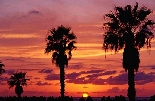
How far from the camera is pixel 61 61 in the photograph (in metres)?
59.4

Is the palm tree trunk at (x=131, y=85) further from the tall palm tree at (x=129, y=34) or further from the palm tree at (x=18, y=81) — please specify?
the palm tree at (x=18, y=81)

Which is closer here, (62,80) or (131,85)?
(131,85)

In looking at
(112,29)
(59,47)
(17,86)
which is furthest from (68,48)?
(17,86)

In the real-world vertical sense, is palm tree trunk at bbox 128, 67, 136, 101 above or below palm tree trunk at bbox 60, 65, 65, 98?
below

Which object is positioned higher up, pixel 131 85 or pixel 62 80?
pixel 62 80

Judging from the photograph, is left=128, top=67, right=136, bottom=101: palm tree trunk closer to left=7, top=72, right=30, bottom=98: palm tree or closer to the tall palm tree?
the tall palm tree

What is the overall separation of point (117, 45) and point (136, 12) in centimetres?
372

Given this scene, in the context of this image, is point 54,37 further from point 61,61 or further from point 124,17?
point 124,17

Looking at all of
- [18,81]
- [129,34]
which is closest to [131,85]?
[129,34]

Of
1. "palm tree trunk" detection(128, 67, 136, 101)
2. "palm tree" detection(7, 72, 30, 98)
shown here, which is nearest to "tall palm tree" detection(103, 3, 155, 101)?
"palm tree trunk" detection(128, 67, 136, 101)

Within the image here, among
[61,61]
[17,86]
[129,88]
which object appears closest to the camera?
[129,88]

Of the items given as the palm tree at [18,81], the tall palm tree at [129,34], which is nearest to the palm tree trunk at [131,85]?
the tall palm tree at [129,34]

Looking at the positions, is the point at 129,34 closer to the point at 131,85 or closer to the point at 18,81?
the point at 131,85

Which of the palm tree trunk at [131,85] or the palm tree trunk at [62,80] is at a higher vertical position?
the palm tree trunk at [62,80]
